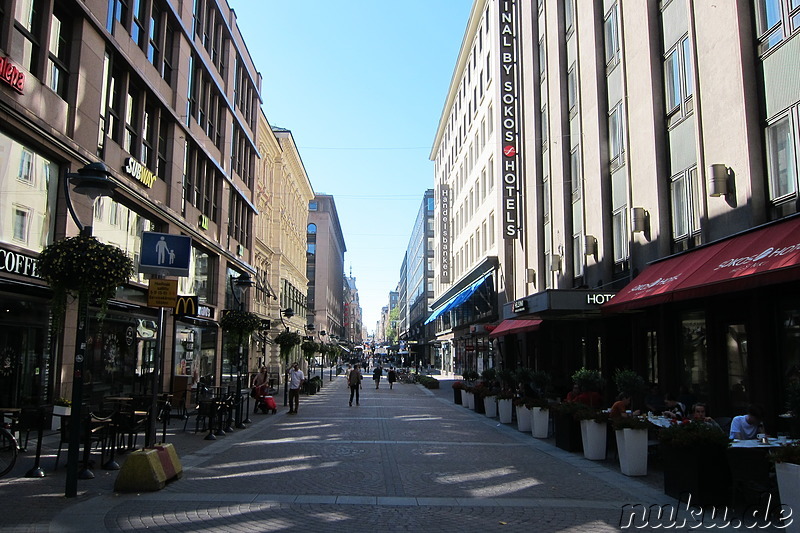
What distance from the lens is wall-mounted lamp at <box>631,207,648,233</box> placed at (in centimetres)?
1706

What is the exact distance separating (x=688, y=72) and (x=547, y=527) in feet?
40.7

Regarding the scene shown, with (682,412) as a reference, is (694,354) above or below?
above

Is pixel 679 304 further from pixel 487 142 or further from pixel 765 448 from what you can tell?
pixel 487 142

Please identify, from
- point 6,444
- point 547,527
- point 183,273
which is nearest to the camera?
point 547,527

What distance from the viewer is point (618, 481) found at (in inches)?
392

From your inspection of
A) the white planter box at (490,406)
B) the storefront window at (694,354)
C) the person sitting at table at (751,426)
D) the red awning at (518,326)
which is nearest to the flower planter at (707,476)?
the person sitting at table at (751,426)

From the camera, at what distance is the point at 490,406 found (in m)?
21.0

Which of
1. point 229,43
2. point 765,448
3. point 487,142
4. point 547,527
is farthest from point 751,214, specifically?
point 487,142

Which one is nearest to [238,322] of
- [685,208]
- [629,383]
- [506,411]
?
[506,411]

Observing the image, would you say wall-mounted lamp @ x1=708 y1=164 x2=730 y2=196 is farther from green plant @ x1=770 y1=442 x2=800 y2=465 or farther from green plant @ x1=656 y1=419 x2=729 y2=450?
green plant @ x1=770 y1=442 x2=800 y2=465

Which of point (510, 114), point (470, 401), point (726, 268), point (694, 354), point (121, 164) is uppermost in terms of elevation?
point (510, 114)

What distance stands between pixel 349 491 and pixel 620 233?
13.5 m

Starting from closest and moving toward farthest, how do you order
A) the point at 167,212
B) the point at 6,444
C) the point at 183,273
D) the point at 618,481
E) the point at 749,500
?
1. the point at 749,500
2. the point at 6,444
3. the point at 618,481
4. the point at 183,273
5. the point at 167,212

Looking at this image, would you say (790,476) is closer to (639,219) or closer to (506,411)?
(639,219)
